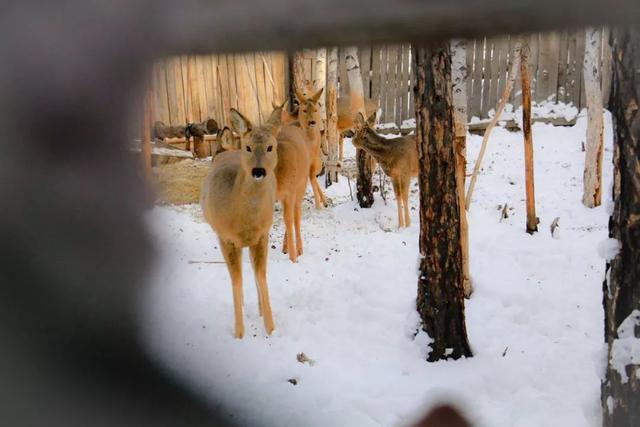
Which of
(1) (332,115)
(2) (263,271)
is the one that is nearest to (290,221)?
(2) (263,271)

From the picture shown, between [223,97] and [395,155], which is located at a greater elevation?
[223,97]

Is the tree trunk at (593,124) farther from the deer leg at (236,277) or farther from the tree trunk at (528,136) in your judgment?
the deer leg at (236,277)

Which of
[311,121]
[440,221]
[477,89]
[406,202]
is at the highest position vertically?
[477,89]

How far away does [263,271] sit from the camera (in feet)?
8.37

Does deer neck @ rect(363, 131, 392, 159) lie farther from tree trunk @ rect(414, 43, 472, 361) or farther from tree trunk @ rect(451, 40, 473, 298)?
tree trunk @ rect(414, 43, 472, 361)

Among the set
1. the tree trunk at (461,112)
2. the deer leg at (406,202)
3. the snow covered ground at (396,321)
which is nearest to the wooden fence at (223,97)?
the snow covered ground at (396,321)

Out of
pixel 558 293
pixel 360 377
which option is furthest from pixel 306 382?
pixel 558 293

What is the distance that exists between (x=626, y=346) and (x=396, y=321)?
5.02 ft

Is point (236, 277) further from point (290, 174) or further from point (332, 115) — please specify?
point (332, 115)

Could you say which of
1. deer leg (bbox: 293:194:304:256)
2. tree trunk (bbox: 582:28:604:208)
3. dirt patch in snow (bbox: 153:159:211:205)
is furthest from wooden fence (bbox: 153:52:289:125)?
tree trunk (bbox: 582:28:604:208)

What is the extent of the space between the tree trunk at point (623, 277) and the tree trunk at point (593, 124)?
303 cm

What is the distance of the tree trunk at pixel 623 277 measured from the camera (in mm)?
991

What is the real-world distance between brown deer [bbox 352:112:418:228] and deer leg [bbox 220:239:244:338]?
70.7 inches

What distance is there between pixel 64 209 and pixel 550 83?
6.11 metres
